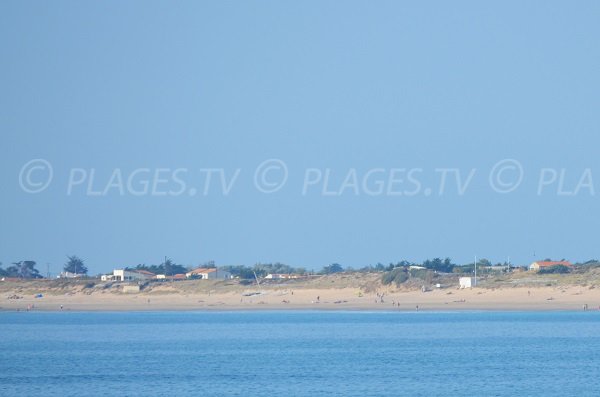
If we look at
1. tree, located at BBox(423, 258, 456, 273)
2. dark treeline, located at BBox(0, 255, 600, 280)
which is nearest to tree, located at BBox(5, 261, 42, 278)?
dark treeline, located at BBox(0, 255, 600, 280)

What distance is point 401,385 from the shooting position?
40.2 metres

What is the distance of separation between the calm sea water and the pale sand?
2.46 m

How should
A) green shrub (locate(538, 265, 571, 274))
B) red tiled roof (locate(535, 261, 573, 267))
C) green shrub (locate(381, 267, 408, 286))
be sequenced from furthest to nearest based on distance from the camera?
1. red tiled roof (locate(535, 261, 573, 267))
2. green shrub (locate(381, 267, 408, 286))
3. green shrub (locate(538, 265, 571, 274))

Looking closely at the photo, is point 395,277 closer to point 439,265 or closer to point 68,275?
point 439,265

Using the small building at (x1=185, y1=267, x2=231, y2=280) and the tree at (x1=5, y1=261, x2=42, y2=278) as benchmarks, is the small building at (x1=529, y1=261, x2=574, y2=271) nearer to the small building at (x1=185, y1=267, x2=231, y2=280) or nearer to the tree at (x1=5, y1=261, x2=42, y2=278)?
the small building at (x1=185, y1=267, x2=231, y2=280)

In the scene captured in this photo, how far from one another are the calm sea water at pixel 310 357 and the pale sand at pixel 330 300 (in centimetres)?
246

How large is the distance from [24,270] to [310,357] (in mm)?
101945

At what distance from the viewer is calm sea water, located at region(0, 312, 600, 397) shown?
39906 mm

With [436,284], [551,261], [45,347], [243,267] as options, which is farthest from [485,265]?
[45,347]

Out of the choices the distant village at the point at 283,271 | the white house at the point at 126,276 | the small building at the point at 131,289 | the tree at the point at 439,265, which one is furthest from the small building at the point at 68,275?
the tree at the point at 439,265

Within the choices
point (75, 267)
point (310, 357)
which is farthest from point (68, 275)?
point (310, 357)

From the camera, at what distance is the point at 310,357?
5103 centimetres

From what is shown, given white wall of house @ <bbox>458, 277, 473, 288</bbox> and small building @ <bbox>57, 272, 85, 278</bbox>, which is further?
small building @ <bbox>57, 272, 85, 278</bbox>

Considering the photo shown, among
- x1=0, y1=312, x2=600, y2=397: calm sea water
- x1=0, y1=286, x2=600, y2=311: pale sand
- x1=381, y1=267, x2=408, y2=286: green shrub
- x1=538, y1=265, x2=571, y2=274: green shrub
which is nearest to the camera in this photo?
x1=0, y1=312, x2=600, y2=397: calm sea water
